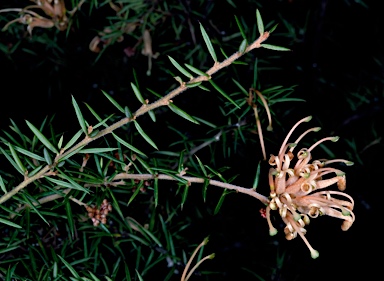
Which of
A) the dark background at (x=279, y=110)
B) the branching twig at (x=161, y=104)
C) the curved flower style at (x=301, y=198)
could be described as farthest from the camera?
the dark background at (x=279, y=110)

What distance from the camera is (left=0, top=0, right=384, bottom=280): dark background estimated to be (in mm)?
1044

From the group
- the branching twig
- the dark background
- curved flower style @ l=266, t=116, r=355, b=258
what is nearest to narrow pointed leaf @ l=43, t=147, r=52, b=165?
the branching twig

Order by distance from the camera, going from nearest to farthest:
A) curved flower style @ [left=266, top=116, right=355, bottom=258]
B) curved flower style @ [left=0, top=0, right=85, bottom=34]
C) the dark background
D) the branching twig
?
the branching twig
curved flower style @ [left=266, top=116, right=355, bottom=258]
curved flower style @ [left=0, top=0, right=85, bottom=34]
the dark background

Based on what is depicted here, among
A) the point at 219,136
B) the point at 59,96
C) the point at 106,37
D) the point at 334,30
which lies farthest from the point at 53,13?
the point at 334,30

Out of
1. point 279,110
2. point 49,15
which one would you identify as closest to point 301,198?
point 279,110

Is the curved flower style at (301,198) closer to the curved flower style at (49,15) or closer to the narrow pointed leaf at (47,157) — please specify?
the narrow pointed leaf at (47,157)

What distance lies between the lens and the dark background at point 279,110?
1044mm

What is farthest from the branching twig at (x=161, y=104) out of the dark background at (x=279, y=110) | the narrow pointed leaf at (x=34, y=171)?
the dark background at (x=279, y=110)

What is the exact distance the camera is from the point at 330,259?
1.18 metres

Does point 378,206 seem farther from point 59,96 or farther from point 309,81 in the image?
point 59,96

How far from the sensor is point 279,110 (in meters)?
1.06

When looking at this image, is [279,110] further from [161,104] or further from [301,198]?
[161,104]

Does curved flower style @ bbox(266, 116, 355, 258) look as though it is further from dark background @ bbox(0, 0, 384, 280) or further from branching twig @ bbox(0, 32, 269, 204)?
dark background @ bbox(0, 0, 384, 280)

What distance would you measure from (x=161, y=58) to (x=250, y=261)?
0.54m
